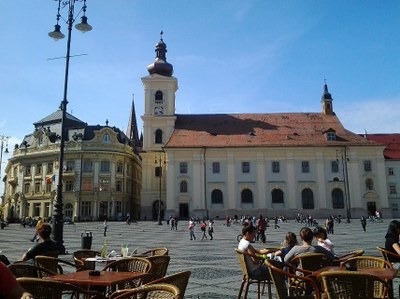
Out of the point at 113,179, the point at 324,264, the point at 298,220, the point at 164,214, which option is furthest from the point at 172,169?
the point at 324,264

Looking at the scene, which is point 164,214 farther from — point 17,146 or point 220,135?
point 17,146

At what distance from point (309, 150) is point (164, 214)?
2290 cm

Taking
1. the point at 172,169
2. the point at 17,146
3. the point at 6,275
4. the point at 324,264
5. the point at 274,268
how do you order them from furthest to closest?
the point at 17,146 < the point at 172,169 < the point at 324,264 < the point at 274,268 < the point at 6,275

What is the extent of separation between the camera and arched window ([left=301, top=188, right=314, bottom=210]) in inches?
2124

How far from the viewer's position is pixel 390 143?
221ft

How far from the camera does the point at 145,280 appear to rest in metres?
6.10

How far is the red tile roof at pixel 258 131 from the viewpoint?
55.6 meters

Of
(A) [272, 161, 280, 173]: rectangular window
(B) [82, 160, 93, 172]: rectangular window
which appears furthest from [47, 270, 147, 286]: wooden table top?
(B) [82, 160, 93, 172]: rectangular window

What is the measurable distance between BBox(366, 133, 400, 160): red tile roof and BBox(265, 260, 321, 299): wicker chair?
6296 cm

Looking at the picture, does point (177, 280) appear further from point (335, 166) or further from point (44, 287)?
point (335, 166)

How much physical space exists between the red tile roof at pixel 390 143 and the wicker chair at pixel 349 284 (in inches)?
2554

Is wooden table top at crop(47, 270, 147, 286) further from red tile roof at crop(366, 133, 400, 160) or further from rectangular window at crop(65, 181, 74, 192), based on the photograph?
red tile roof at crop(366, 133, 400, 160)

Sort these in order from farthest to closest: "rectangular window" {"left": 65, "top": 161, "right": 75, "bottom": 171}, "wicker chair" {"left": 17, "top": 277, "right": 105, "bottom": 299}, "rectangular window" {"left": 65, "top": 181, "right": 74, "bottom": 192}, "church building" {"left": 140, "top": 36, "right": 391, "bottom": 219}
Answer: "rectangular window" {"left": 65, "top": 161, "right": 75, "bottom": 171} < "rectangular window" {"left": 65, "top": 181, "right": 74, "bottom": 192} < "church building" {"left": 140, "top": 36, "right": 391, "bottom": 219} < "wicker chair" {"left": 17, "top": 277, "right": 105, "bottom": 299}

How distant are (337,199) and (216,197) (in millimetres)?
17123
